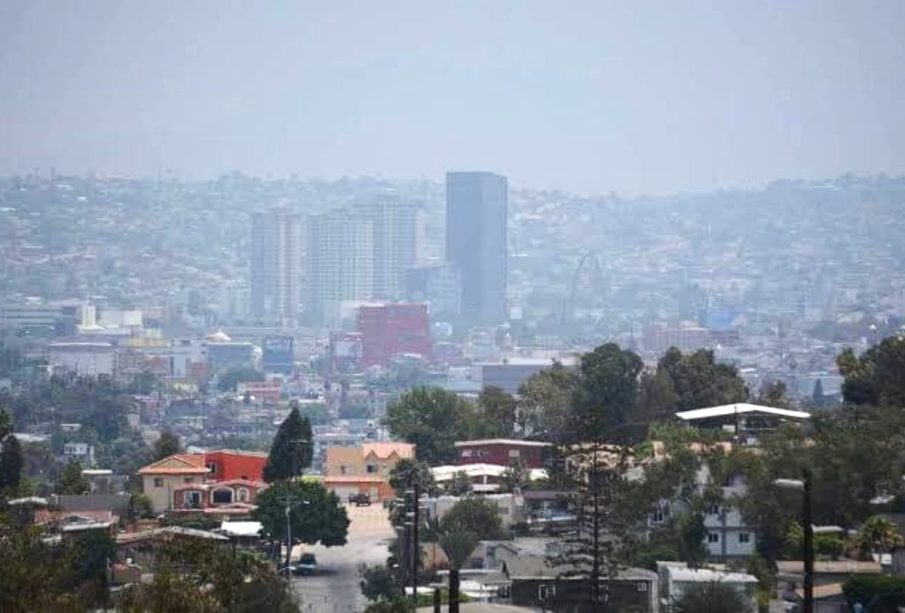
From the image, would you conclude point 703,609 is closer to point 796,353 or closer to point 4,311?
point 796,353

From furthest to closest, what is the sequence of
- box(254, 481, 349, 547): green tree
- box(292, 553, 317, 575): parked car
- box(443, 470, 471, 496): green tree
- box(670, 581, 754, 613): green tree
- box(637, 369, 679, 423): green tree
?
1. box(637, 369, 679, 423): green tree
2. box(443, 470, 471, 496): green tree
3. box(254, 481, 349, 547): green tree
4. box(292, 553, 317, 575): parked car
5. box(670, 581, 754, 613): green tree

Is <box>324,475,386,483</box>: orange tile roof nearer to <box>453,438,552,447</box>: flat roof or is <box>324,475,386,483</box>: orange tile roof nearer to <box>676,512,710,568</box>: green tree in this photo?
<box>453,438,552,447</box>: flat roof

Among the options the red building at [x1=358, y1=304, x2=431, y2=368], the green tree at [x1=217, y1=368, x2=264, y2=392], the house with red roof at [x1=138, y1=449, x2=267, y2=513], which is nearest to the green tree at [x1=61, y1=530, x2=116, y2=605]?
the house with red roof at [x1=138, y1=449, x2=267, y2=513]

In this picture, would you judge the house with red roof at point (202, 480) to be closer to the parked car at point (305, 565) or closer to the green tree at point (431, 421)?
the green tree at point (431, 421)

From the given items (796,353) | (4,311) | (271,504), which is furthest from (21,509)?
(4,311)

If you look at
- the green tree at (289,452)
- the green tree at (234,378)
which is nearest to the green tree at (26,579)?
the green tree at (289,452)

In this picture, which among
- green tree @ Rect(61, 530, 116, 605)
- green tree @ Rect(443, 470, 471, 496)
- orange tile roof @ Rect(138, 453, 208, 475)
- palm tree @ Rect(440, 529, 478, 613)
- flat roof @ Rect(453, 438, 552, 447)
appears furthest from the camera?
flat roof @ Rect(453, 438, 552, 447)
